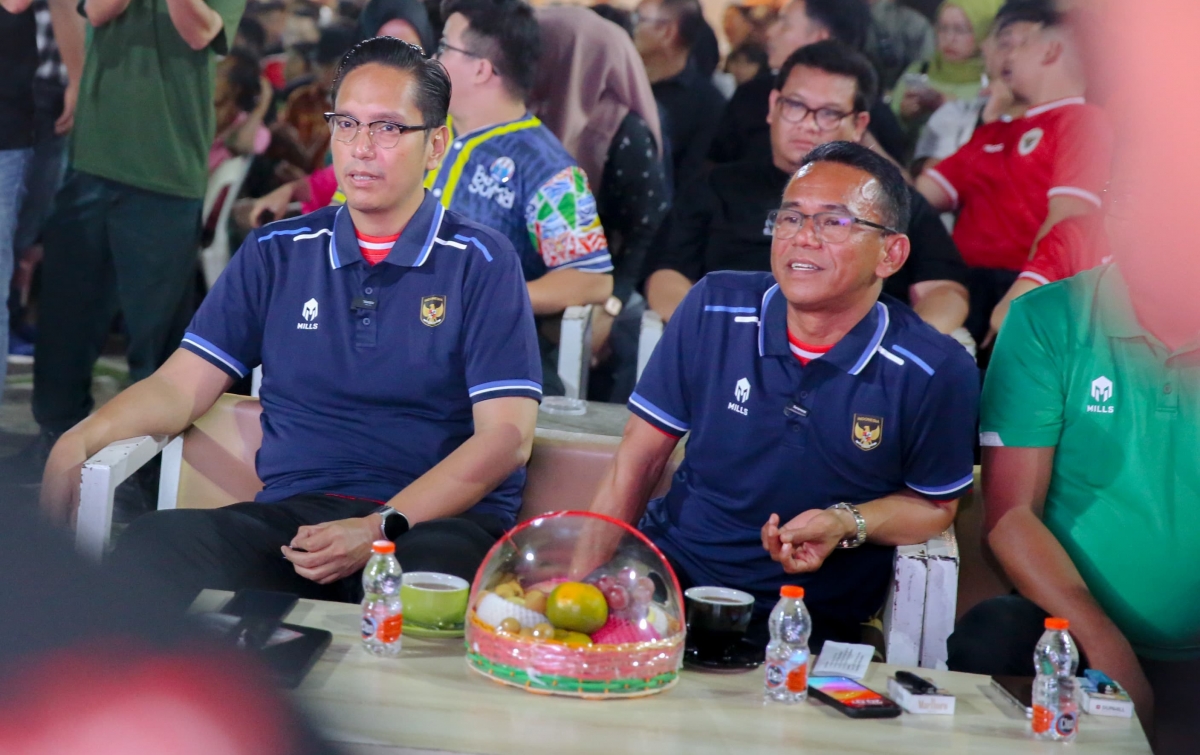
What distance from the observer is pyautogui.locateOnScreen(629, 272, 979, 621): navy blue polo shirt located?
1980 millimetres

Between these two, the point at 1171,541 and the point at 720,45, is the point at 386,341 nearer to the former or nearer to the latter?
the point at 1171,541

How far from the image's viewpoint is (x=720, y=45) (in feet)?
12.1

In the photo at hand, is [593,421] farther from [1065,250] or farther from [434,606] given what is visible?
[1065,250]

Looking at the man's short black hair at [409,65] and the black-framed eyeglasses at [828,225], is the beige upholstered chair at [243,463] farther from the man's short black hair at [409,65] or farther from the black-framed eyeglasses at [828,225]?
the man's short black hair at [409,65]

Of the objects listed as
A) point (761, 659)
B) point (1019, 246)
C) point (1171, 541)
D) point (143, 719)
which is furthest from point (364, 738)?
point (1019, 246)

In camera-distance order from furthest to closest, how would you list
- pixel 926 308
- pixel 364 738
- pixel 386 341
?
pixel 926 308 < pixel 386 341 < pixel 364 738

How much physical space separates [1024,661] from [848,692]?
17.5 inches

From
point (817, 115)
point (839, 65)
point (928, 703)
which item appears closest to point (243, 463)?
point (928, 703)

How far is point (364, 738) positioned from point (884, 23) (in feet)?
9.37

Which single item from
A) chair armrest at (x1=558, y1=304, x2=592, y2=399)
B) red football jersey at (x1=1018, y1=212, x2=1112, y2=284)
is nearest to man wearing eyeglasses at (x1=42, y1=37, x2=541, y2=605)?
chair armrest at (x1=558, y1=304, x2=592, y2=399)

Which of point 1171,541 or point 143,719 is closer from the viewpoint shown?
point 143,719

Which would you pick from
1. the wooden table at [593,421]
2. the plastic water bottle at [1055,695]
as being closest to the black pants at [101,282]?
the wooden table at [593,421]

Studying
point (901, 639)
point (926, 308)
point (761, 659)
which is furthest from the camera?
point (926, 308)

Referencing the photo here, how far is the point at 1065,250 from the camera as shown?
3.12m
